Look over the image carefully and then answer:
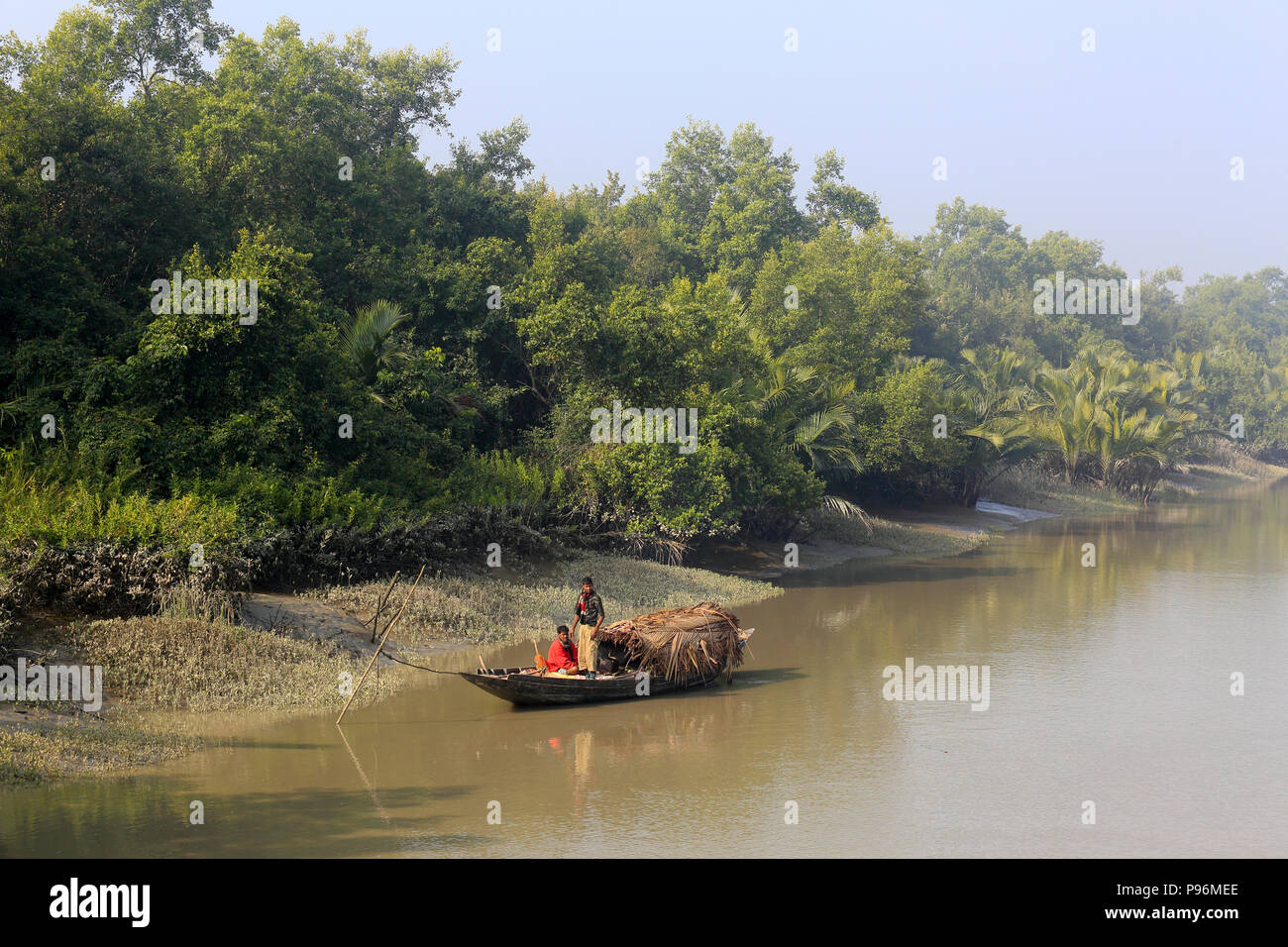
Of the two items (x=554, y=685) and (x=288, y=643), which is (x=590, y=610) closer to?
(x=554, y=685)

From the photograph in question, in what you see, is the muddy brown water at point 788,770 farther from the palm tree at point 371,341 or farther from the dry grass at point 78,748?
the palm tree at point 371,341

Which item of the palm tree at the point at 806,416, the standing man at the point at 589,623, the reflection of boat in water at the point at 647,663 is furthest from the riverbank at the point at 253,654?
the palm tree at the point at 806,416

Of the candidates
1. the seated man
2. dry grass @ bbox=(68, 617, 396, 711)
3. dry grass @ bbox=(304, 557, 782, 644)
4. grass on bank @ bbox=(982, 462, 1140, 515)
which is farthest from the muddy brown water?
grass on bank @ bbox=(982, 462, 1140, 515)

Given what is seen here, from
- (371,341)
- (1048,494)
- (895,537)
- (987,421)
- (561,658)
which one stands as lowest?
(561,658)

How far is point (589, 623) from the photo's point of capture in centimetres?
1424

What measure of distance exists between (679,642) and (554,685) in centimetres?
192

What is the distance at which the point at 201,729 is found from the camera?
1208 cm

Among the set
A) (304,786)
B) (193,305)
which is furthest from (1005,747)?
(193,305)

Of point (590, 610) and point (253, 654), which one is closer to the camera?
point (253, 654)

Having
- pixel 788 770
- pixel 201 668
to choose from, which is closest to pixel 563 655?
pixel 788 770

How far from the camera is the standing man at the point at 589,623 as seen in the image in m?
13.8

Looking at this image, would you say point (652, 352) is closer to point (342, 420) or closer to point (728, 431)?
point (728, 431)

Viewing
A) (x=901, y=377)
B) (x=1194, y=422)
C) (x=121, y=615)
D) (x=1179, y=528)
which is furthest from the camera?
(x=1194, y=422)

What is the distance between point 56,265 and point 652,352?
11230 millimetres
